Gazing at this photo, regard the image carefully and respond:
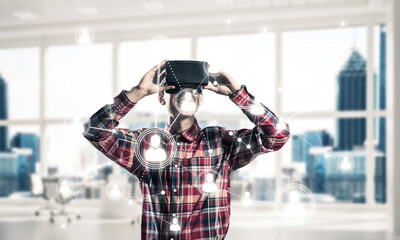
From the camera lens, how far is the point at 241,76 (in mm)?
5758

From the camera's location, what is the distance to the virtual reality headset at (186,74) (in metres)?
1.06

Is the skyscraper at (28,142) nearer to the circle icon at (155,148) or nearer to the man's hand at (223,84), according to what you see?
Result: the circle icon at (155,148)

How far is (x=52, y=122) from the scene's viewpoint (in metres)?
8.25

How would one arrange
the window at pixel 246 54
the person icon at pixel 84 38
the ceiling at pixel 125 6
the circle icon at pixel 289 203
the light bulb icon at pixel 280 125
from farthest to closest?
the window at pixel 246 54, the ceiling at pixel 125 6, the circle icon at pixel 289 203, the person icon at pixel 84 38, the light bulb icon at pixel 280 125

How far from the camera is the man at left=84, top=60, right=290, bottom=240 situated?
110 centimetres

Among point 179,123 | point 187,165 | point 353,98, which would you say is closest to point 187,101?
point 179,123

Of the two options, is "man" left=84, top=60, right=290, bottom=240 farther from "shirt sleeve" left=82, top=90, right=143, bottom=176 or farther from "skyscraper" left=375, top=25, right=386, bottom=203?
"skyscraper" left=375, top=25, right=386, bottom=203

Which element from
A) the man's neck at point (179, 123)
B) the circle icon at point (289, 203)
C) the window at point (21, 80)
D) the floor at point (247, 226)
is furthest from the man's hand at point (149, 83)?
the window at point (21, 80)

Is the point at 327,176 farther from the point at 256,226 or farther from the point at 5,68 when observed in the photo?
the point at 5,68

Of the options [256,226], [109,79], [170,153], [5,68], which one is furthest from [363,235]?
[5,68]

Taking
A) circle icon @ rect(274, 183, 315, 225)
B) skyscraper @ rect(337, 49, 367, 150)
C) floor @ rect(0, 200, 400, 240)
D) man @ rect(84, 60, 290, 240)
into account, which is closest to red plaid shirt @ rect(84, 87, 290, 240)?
man @ rect(84, 60, 290, 240)

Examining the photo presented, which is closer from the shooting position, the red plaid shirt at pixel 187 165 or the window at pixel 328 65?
the red plaid shirt at pixel 187 165

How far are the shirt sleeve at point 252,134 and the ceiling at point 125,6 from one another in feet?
17.9

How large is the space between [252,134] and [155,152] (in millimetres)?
312
